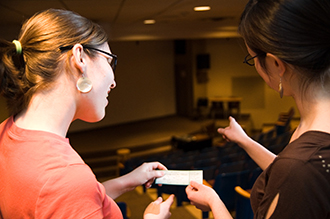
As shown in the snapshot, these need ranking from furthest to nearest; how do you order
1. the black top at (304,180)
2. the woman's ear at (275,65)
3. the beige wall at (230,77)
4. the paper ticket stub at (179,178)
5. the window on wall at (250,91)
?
the window on wall at (250,91) → the beige wall at (230,77) → the paper ticket stub at (179,178) → the woman's ear at (275,65) → the black top at (304,180)

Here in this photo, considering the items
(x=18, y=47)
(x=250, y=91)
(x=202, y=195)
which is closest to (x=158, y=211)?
(x=202, y=195)

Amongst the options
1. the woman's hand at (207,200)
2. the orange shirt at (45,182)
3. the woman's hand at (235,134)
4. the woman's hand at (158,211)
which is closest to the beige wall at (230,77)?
the woman's hand at (235,134)

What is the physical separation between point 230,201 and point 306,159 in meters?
2.65

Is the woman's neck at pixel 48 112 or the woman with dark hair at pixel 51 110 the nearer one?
the woman with dark hair at pixel 51 110

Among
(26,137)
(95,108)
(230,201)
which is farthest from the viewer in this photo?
(230,201)

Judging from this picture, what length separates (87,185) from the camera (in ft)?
2.96

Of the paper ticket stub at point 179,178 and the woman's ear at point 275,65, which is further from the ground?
the woman's ear at point 275,65

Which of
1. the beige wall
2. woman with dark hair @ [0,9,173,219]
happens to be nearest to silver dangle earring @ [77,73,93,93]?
woman with dark hair @ [0,9,173,219]

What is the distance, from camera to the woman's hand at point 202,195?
1.24m

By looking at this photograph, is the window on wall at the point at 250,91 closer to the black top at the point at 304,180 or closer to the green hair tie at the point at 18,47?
the black top at the point at 304,180

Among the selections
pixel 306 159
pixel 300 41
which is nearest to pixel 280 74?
pixel 300 41

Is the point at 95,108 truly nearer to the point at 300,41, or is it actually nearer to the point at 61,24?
the point at 61,24

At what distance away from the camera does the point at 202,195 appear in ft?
4.21

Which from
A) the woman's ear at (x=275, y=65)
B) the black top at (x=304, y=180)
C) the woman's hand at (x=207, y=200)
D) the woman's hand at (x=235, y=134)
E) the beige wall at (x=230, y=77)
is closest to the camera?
the black top at (x=304, y=180)
